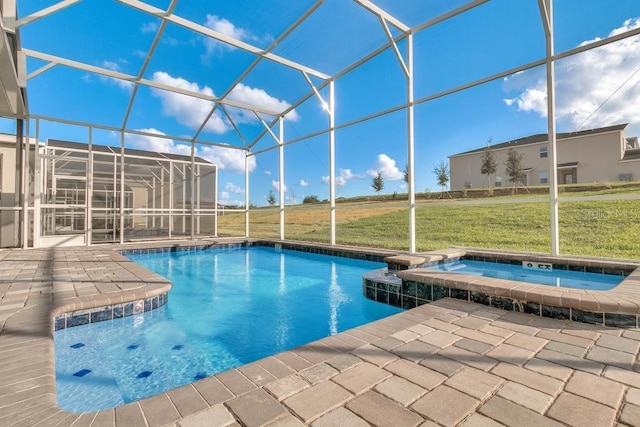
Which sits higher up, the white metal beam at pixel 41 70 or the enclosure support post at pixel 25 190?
the white metal beam at pixel 41 70

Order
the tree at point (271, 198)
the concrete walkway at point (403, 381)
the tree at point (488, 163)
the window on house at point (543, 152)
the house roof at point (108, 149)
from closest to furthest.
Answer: the concrete walkway at point (403, 381), the window on house at point (543, 152), the house roof at point (108, 149), the tree at point (488, 163), the tree at point (271, 198)

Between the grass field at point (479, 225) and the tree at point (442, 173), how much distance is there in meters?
1.05

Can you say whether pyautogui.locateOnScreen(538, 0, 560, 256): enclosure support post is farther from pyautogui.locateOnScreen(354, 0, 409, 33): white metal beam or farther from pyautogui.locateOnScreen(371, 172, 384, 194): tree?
pyautogui.locateOnScreen(371, 172, 384, 194): tree

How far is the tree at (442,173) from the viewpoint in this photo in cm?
1008

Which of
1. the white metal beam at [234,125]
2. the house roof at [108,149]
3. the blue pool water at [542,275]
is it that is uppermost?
the white metal beam at [234,125]

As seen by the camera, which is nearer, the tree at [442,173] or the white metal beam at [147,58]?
the white metal beam at [147,58]

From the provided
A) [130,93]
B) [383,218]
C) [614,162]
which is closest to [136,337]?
[130,93]

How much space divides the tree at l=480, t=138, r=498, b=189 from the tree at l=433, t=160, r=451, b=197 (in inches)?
41.3

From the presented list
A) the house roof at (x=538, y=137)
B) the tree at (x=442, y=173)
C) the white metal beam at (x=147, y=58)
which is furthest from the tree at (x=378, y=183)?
the white metal beam at (x=147, y=58)

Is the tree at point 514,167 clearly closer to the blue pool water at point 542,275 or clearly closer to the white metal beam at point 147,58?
the blue pool water at point 542,275

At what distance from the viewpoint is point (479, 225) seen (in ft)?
34.0

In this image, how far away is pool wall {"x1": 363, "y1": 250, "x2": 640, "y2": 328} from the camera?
2.40 m

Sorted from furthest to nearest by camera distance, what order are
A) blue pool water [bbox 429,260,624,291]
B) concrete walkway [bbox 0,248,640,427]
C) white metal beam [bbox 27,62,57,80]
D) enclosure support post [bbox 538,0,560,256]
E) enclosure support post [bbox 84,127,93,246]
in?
1. enclosure support post [bbox 84,127,93,246]
2. white metal beam [bbox 27,62,57,80]
3. enclosure support post [bbox 538,0,560,256]
4. blue pool water [bbox 429,260,624,291]
5. concrete walkway [bbox 0,248,640,427]

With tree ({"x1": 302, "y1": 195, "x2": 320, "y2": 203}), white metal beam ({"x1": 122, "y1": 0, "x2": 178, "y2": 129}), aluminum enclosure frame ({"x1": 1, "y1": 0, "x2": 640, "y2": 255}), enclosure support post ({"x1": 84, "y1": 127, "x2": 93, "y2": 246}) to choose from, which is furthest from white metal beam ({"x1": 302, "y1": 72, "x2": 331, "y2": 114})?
enclosure support post ({"x1": 84, "y1": 127, "x2": 93, "y2": 246})
